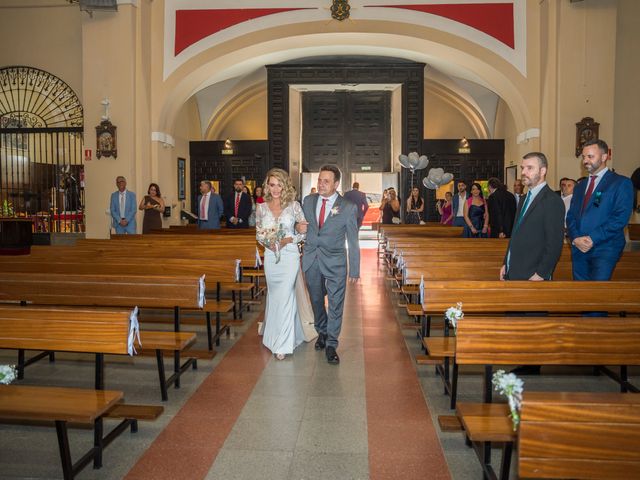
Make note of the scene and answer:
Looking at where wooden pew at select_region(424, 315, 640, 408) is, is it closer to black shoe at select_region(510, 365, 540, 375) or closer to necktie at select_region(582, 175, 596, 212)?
black shoe at select_region(510, 365, 540, 375)

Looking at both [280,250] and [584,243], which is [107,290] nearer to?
[280,250]

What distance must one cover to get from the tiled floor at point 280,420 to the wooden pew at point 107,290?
1.70 feet

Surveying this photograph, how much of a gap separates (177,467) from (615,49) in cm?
1113

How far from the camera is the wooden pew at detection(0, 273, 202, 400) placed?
164 inches

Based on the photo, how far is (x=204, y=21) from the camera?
1200 cm

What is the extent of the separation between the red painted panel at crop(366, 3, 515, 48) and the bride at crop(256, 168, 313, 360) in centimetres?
836

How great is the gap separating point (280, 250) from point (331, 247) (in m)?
0.43

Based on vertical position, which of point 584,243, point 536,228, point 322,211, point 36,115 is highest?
point 36,115

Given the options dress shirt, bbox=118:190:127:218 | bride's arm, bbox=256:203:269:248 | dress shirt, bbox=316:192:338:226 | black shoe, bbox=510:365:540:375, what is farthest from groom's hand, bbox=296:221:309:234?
dress shirt, bbox=118:190:127:218

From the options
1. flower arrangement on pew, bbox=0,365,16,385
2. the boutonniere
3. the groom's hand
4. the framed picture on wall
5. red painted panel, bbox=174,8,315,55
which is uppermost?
red painted panel, bbox=174,8,315,55

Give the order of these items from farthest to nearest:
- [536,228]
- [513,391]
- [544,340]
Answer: [536,228] → [544,340] → [513,391]

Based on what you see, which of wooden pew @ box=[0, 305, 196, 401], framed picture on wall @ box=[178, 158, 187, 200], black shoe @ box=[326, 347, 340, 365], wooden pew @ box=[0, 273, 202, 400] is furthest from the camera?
framed picture on wall @ box=[178, 158, 187, 200]

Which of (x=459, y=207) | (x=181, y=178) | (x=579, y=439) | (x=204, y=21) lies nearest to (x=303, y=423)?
(x=579, y=439)

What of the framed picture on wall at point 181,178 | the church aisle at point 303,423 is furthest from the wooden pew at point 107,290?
the framed picture on wall at point 181,178
